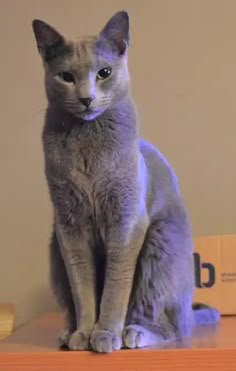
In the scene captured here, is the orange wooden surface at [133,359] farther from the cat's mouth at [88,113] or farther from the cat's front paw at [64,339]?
the cat's mouth at [88,113]

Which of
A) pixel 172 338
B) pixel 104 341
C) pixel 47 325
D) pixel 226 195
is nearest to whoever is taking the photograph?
pixel 104 341

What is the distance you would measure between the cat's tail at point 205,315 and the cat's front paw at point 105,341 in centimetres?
28

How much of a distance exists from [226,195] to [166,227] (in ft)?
1.51

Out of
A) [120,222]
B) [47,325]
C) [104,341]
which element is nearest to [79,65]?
[120,222]

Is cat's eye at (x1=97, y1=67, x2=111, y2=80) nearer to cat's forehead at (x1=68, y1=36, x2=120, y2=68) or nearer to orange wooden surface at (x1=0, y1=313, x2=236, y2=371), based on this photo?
cat's forehead at (x1=68, y1=36, x2=120, y2=68)

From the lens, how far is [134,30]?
1.45 meters

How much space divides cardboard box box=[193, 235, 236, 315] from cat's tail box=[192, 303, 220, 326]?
0.24 ft

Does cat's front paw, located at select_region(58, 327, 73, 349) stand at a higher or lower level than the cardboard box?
higher

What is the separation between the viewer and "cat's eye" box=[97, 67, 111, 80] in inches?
34.9

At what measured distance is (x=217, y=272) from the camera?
1.21 metres

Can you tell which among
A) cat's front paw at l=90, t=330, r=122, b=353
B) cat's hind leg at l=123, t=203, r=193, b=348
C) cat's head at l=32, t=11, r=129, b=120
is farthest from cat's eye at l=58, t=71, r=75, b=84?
cat's front paw at l=90, t=330, r=122, b=353

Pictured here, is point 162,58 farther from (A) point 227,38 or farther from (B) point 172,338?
(B) point 172,338

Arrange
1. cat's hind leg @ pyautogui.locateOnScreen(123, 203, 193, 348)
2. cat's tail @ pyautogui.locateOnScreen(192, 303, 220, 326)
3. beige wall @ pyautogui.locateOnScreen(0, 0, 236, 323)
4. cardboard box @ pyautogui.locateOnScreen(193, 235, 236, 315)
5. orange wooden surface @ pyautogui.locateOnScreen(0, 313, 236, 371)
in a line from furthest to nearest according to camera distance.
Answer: beige wall @ pyautogui.locateOnScreen(0, 0, 236, 323)
cardboard box @ pyautogui.locateOnScreen(193, 235, 236, 315)
cat's tail @ pyautogui.locateOnScreen(192, 303, 220, 326)
cat's hind leg @ pyautogui.locateOnScreen(123, 203, 193, 348)
orange wooden surface @ pyautogui.locateOnScreen(0, 313, 236, 371)

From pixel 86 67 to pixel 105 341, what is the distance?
39cm
